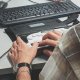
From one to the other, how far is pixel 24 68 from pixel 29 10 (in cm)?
43

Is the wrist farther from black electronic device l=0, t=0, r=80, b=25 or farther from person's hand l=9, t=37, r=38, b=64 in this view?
black electronic device l=0, t=0, r=80, b=25

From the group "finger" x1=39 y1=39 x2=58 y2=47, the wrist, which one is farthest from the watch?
"finger" x1=39 y1=39 x2=58 y2=47

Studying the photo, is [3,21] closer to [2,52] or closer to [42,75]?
[2,52]

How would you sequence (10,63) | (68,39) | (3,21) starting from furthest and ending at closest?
(3,21)
(10,63)
(68,39)

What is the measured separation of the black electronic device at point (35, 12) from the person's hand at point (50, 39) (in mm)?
201

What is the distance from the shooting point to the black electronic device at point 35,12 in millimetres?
1246

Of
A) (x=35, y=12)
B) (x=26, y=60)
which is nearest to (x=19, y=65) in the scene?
(x=26, y=60)

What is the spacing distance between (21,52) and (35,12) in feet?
1.05

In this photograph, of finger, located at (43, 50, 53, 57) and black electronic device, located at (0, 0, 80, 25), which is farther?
black electronic device, located at (0, 0, 80, 25)

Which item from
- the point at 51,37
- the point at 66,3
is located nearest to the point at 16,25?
the point at 51,37

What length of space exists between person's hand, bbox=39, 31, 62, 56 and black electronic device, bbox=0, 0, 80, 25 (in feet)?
0.66

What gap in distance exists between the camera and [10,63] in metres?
0.99

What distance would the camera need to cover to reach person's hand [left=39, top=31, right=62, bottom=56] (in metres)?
1.03

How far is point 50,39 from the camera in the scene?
1070 mm
